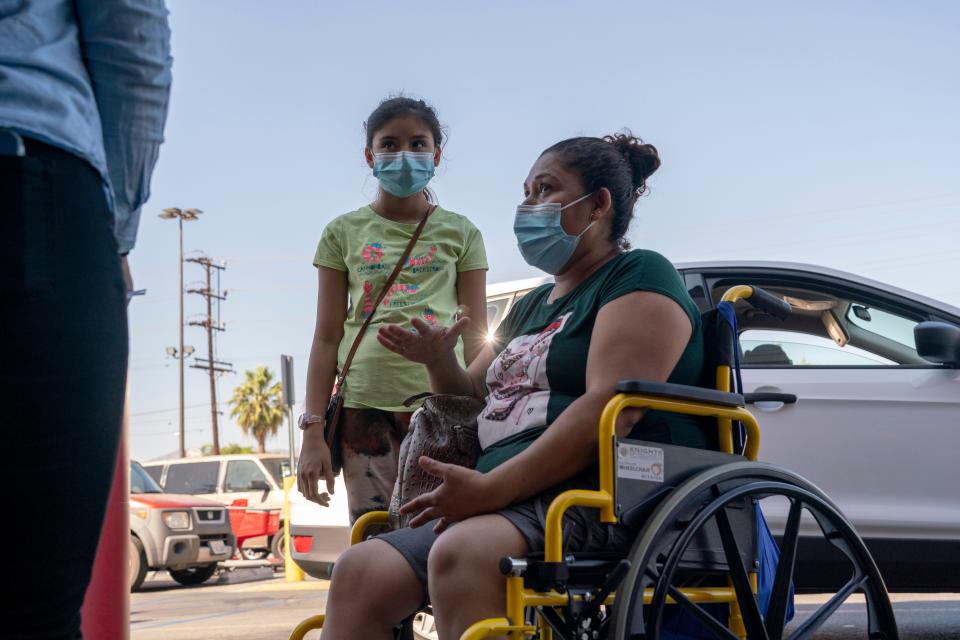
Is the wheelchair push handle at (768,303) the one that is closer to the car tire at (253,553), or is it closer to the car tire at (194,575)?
the car tire at (194,575)

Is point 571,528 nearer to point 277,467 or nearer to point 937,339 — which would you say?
point 937,339

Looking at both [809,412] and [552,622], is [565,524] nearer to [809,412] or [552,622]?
[552,622]

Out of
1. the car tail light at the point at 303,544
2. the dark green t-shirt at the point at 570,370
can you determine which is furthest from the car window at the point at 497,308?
the dark green t-shirt at the point at 570,370

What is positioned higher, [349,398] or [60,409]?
[60,409]

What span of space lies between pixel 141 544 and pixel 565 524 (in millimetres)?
12618

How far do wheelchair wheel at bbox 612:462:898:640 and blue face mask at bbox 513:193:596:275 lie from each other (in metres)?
0.75

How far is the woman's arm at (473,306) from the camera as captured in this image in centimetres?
330

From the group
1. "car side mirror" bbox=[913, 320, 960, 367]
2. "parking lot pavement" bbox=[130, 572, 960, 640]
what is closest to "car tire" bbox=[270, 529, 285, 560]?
"parking lot pavement" bbox=[130, 572, 960, 640]

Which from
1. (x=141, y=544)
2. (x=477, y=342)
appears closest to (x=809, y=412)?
(x=477, y=342)

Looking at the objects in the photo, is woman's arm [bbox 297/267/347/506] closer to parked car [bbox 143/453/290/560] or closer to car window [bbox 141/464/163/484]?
parked car [bbox 143/453/290/560]

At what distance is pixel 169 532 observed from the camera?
14.1 metres

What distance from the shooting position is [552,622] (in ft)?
7.31

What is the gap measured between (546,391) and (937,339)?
2.22 metres

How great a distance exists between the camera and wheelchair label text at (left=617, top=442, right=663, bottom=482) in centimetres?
233
